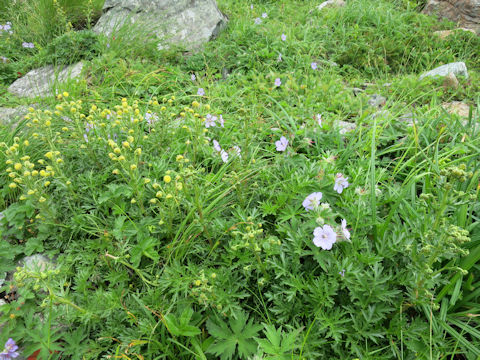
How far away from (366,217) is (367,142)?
2.73 feet

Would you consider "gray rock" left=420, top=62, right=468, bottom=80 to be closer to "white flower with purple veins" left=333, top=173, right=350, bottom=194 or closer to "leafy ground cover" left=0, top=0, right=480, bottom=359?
"leafy ground cover" left=0, top=0, right=480, bottom=359

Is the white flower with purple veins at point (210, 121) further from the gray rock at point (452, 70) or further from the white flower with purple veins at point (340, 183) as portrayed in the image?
the gray rock at point (452, 70)

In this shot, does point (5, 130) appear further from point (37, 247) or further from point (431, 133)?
point (431, 133)

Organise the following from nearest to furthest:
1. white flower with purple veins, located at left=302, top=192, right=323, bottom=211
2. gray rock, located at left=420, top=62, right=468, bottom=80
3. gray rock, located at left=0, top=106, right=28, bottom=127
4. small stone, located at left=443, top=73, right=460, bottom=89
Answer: white flower with purple veins, located at left=302, top=192, right=323, bottom=211 < gray rock, located at left=0, top=106, right=28, bottom=127 < small stone, located at left=443, top=73, right=460, bottom=89 < gray rock, located at left=420, top=62, right=468, bottom=80

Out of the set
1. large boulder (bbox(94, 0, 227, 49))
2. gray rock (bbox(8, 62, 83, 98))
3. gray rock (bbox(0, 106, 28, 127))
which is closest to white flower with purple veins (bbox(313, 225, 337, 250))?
gray rock (bbox(0, 106, 28, 127))

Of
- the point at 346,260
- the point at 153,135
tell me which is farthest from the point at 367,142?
the point at 153,135

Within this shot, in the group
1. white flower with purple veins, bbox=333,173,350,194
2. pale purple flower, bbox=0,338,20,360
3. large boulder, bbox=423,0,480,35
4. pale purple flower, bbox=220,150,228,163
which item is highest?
pale purple flower, bbox=0,338,20,360

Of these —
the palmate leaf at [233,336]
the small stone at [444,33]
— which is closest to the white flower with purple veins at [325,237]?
the palmate leaf at [233,336]

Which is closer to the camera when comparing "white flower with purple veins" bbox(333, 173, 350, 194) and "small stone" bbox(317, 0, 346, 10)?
"white flower with purple veins" bbox(333, 173, 350, 194)

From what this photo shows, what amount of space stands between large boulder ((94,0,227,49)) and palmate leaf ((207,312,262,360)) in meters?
3.86

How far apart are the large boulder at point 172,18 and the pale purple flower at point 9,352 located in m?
3.88

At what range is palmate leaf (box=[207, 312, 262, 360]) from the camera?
4.83 ft

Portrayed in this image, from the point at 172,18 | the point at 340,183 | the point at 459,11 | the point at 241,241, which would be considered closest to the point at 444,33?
the point at 459,11

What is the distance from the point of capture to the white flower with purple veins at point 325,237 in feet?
4.89
